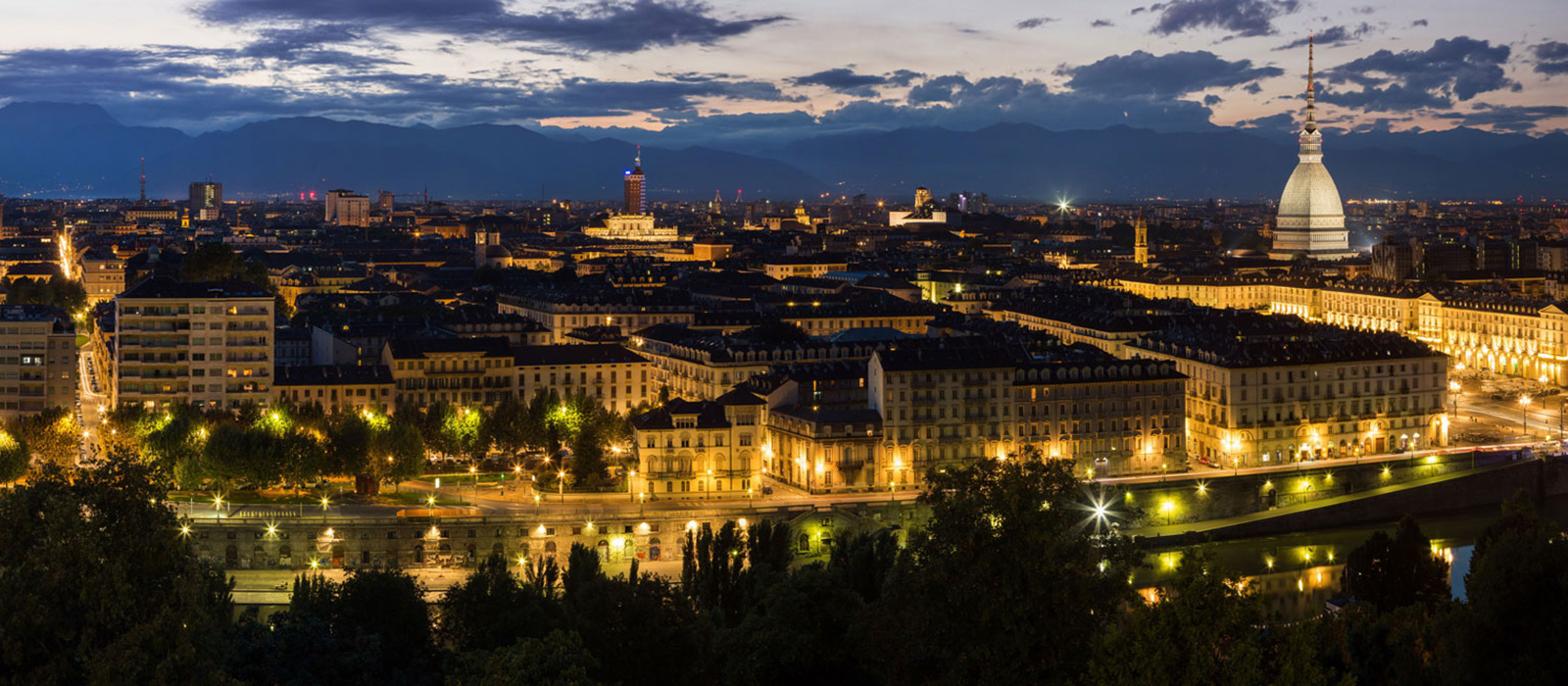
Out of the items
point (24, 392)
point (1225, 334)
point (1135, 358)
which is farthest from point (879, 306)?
point (24, 392)

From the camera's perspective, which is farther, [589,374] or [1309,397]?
[589,374]

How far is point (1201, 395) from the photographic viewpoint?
6269 centimetres

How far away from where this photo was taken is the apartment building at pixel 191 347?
61.6 m

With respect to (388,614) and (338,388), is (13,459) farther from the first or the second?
(388,614)

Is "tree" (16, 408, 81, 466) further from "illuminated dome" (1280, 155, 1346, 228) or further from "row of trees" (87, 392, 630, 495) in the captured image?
"illuminated dome" (1280, 155, 1346, 228)

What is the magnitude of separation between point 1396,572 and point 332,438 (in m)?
30.2

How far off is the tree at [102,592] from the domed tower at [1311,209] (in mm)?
131006

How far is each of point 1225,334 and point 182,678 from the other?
178 feet

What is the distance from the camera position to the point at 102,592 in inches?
866

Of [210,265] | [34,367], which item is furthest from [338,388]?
[210,265]

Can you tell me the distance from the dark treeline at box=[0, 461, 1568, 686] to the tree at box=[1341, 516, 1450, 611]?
12.8 feet

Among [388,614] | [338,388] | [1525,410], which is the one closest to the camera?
[388,614]

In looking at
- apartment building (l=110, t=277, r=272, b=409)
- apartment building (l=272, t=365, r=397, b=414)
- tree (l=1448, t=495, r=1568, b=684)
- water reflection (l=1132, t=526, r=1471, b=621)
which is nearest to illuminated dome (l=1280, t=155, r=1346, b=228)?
water reflection (l=1132, t=526, r=1471, b=621)

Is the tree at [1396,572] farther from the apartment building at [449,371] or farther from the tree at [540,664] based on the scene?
the apartment building at [449,371]
